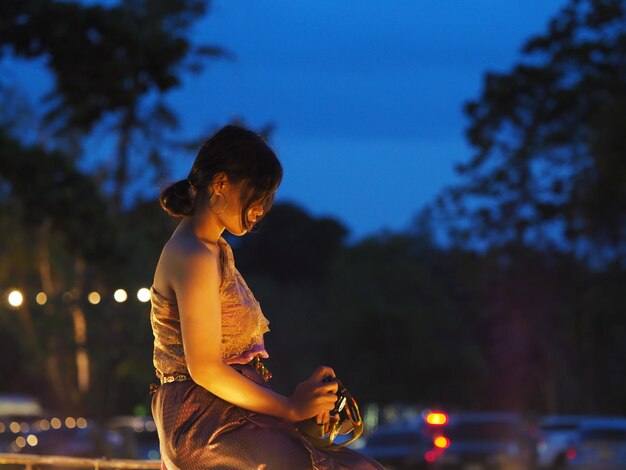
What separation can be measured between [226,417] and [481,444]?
21.8 m

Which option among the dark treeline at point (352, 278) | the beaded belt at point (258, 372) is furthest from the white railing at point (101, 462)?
the dark treeline at point (352, 278)

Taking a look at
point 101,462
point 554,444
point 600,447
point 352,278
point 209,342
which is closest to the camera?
point 209,342

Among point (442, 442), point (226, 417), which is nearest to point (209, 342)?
point (226, 417)

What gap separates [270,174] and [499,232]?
151ft

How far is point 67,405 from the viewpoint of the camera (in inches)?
1607

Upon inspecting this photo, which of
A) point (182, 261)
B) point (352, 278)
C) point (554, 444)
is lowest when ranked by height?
point (182, 261)

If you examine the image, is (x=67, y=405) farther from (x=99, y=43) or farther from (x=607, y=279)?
(x=99, y=43)

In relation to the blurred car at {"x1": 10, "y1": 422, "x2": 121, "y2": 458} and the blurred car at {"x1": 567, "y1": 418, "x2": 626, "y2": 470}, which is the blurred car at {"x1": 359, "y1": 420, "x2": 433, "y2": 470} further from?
the blurred car at {"x1": 10, "y1": 422, "x2": 121, "y2": 458}

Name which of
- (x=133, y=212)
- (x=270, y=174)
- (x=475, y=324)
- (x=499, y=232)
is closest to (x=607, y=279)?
(x=499, y=232)

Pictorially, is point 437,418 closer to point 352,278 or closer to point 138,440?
point 138,440

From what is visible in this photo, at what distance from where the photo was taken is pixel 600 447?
2611 cm

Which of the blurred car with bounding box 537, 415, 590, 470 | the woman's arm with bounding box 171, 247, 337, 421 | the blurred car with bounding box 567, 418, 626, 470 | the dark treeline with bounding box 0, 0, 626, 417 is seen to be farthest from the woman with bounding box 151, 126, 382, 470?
the blurred car with bounding box 537, 415, 590, 470

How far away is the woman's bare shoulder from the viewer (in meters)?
2.89

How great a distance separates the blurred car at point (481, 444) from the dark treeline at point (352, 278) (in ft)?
21.3
